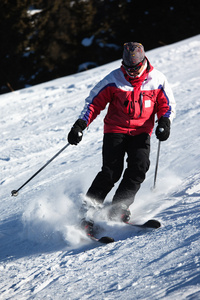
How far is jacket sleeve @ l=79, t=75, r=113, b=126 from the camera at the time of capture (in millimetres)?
3326

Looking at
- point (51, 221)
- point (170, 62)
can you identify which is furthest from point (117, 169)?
point (170, 62)

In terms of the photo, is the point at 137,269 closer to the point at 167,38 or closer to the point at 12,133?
the point at 12,133

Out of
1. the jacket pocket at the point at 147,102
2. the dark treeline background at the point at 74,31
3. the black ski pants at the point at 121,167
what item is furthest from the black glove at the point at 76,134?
the dark treeline background at the point at 74,31

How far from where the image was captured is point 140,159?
3.21 metres

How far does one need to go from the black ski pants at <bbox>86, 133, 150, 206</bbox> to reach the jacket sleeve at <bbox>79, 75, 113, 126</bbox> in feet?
0.84

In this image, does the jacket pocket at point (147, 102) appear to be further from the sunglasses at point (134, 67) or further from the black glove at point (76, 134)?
the black glove at point (76, 134)

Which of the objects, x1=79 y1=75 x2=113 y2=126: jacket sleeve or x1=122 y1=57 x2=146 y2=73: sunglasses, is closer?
x1=122 y1=57 x2=146 y2=73: sunglasses

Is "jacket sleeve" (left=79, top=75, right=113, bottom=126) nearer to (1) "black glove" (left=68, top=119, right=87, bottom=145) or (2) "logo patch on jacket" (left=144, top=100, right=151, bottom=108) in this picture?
(1) "black glove" (left=68, top=119, right=87, bottom=145)

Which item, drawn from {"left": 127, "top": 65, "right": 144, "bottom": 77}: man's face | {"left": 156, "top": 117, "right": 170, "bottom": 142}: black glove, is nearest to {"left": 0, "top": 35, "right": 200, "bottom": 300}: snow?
{"left": 156, "top": 117, "right": 170, "bottom": 142}: black glove

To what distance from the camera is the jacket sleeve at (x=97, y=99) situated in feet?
10.9

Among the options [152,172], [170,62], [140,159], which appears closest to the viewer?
[140,159]

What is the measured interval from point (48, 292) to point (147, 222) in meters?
0.95

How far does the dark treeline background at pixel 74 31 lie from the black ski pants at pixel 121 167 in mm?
16323

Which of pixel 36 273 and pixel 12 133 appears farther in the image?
pixel 12 133
